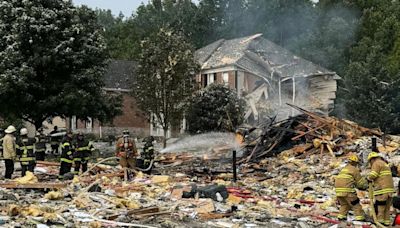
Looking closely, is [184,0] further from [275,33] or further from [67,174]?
[67,174]

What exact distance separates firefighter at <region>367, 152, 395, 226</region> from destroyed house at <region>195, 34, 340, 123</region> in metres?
22.1

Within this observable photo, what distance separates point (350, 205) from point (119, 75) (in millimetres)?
34413

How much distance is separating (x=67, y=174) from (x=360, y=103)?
21673 mm

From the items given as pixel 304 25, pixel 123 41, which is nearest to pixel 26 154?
pixel 304 25

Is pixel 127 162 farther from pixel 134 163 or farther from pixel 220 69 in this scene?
pixel 220 69

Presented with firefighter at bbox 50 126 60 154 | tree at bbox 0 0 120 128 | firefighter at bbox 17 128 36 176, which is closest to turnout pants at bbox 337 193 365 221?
firefighter at bbox 17 128 36 176

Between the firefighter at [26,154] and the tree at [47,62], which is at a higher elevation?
the tree at [47,62]

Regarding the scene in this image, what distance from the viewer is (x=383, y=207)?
9.47 meters

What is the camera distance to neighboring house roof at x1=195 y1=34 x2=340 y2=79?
116 ft

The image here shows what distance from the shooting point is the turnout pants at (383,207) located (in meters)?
9.40

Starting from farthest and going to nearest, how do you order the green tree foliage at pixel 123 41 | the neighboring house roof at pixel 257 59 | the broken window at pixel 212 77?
the green tree foliage at pixel 123 41
the broken window at pixel 212 77
the neighboring house roof at pixel 257 59

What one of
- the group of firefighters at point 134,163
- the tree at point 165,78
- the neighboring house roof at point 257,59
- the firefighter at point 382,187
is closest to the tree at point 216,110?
the tree at point 165,78

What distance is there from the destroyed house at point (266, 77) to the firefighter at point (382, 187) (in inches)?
872

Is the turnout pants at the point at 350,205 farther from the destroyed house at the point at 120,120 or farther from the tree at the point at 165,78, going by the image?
the destroyed house at the point at 120,120
